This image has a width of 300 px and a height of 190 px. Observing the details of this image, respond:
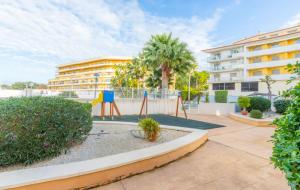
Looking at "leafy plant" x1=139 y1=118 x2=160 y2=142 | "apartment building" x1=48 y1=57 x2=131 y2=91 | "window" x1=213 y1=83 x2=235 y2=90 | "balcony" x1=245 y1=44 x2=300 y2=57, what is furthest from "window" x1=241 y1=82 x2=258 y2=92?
"apartment building" x1=48 y1=57 x2=131 y2=91

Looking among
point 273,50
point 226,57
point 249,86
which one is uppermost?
point 226,57

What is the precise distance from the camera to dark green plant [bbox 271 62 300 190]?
59.6 inches

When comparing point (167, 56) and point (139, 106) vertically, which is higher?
point (167, 56)

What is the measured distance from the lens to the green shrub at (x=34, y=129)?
3176 millimetres

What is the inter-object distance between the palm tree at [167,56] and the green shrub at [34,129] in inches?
630

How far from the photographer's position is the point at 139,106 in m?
15.4

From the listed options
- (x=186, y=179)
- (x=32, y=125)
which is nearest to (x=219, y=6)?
(x=186, y=179)

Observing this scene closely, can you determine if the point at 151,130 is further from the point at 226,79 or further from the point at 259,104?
the point at 226,79

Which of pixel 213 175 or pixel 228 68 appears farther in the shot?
pixel 228 68

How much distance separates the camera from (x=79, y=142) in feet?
15.2

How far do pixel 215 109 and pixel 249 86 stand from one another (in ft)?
82.7

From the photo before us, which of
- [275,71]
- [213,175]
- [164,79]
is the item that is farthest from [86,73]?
[213,175]

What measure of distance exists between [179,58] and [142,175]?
1749 cm

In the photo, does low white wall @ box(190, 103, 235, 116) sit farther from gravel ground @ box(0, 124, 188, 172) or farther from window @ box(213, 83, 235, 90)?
window @ box(213, 83, 235, 90)
